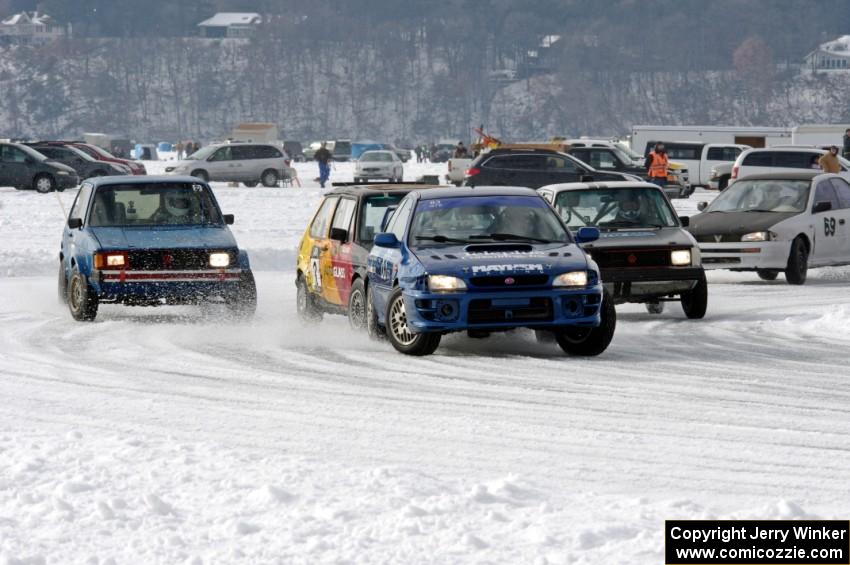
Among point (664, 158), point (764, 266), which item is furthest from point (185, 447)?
point (664, 158)

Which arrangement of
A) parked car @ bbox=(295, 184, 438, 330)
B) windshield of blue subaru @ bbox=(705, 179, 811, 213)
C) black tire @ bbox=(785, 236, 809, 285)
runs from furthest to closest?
windshield of blue subaru @ bbox=(705, 179, 811, 213) → black tire @ bbox=(785, 236, 809, 285) → parked car @ bbox=(295, 184, 438, 330)

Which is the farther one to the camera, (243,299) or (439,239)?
(243,299)

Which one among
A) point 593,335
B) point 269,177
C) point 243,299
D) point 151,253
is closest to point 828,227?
point 243,299

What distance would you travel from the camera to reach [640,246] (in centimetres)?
1606

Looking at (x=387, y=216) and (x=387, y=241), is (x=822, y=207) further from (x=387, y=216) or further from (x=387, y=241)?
(x=387, y=241)

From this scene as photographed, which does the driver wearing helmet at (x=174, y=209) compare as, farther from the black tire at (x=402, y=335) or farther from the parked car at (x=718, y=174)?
the parked car at (x=718, y=174)

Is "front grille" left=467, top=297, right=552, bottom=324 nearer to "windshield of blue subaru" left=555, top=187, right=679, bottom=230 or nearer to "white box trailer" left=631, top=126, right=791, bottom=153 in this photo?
"windshield of blue subaru" left=555, top=187, right=679, bottom=230

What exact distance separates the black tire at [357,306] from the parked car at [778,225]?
21.5ft

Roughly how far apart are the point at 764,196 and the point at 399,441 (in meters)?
13.6

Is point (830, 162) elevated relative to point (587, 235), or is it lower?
lower

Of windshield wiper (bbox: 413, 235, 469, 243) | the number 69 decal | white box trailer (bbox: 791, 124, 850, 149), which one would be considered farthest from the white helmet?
white box trailer (bbox: 791, 124, 850, 149)

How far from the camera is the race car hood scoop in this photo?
16156mm

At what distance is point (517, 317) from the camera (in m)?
12.5

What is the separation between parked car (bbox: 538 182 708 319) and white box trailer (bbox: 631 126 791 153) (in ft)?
172
